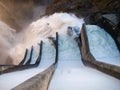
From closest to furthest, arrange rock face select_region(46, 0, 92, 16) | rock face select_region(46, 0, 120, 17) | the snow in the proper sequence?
the snow
rock face select_region(46, 0, 120, 17)
rock face select_region(46, 0, 92, 16)

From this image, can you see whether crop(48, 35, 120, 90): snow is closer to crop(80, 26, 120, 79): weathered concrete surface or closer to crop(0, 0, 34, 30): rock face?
crop(80, 26, 120, 79): weathered concrete surface

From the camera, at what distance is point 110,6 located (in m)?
14.2

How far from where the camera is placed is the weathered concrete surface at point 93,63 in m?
6.39

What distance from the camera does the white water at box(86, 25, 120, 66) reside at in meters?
9.99

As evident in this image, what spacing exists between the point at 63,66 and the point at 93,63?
143 cm

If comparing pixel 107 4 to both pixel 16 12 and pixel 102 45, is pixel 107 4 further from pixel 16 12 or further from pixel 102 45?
pixel 16 12

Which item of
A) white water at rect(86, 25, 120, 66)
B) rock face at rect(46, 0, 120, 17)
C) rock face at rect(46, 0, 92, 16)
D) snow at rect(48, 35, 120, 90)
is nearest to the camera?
snow at rect(48, 35, 120, 90)

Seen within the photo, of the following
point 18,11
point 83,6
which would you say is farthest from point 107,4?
point 18,11

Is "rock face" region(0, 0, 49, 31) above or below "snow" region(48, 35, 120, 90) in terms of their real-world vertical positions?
above

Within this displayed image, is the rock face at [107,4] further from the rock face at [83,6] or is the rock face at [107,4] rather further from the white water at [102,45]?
the white water at [102,45]

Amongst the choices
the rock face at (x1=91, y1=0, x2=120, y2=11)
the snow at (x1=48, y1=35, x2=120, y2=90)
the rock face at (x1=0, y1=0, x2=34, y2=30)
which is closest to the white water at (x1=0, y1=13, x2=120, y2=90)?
the snow at (x1=48, y1=35, x2=120, y2=90)

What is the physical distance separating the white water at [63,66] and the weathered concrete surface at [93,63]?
0.17 meters

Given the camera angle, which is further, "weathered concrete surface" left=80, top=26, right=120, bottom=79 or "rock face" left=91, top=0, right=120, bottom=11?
"rock face" left=91, top=0, right=120, bottom=11

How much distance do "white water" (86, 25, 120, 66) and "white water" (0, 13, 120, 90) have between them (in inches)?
31.2
